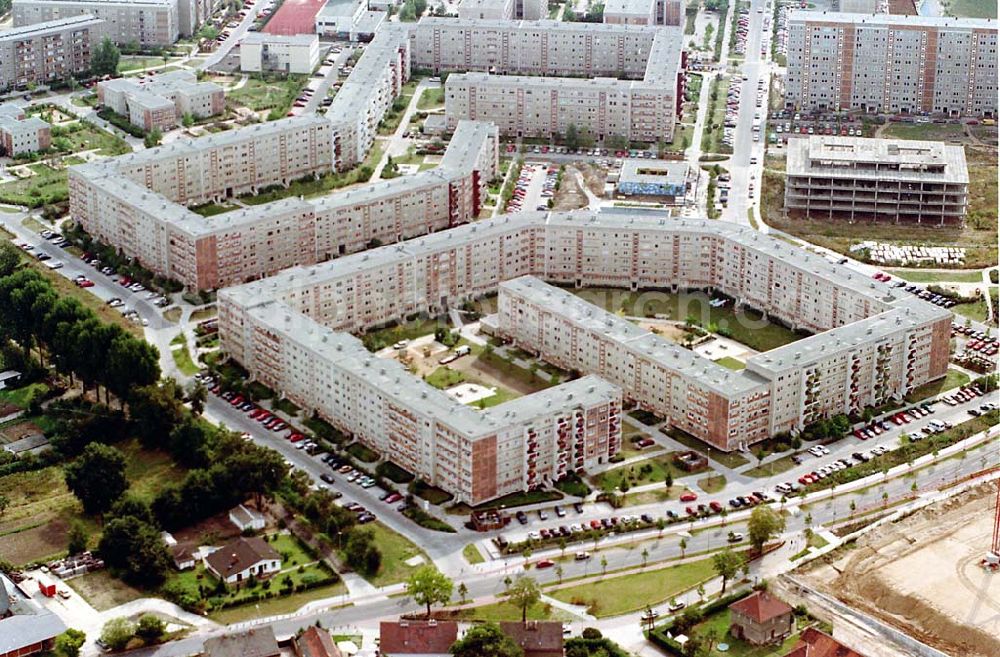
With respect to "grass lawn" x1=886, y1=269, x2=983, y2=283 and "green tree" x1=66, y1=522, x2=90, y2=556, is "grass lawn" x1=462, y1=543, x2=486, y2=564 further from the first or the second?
"grass lawn" x1=886, y1=269, x2=983, y2=283

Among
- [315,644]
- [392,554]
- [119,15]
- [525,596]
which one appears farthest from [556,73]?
[315,644]

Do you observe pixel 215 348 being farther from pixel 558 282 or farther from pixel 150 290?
pixel 558 282

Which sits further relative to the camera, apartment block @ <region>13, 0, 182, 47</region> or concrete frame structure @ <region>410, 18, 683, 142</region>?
apartment block @ <region>13, 0, 182, 47</region>

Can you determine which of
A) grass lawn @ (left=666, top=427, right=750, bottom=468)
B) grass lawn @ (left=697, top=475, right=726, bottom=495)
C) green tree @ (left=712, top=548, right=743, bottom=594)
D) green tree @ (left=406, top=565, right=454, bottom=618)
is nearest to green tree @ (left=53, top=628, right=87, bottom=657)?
green tree @ (left=406, top=565, right=454, bottom=618)

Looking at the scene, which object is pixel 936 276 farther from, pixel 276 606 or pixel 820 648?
pixel 276 606

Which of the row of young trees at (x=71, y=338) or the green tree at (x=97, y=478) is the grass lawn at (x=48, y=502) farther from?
A: the row of young trees at (x=71, y=338)

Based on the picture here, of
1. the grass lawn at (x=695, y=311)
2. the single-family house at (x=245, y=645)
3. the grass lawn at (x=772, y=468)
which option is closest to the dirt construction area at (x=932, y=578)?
the grass lawn at (x=772, y=468)

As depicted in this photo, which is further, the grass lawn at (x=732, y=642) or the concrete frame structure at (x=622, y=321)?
the concrete frame structure at (x=622, y=321)
